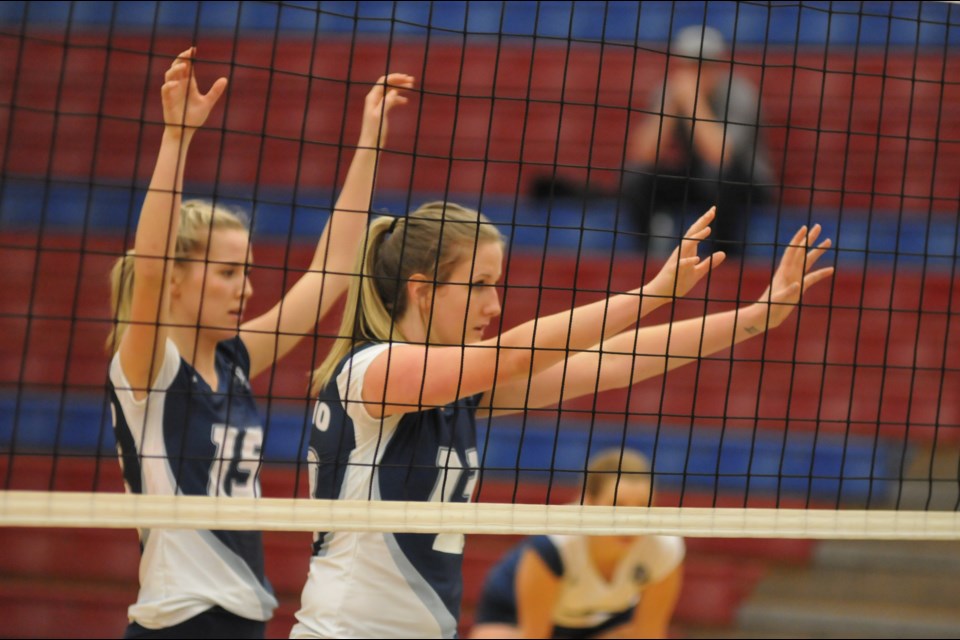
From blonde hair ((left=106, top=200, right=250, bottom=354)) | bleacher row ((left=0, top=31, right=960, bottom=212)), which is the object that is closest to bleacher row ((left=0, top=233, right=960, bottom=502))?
bleacher row ((left=0, top=31, right=960, bottom=212))

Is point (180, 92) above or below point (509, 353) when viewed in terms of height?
above

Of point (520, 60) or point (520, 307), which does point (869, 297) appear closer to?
point (520, 307)

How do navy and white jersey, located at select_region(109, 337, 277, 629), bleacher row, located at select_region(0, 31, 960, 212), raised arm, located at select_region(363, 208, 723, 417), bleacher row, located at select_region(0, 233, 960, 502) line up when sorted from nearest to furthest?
1. raised arm, located at select_region(363, 208, 723, 417)
2. navy and white jersey, located at select_region(109, 337, 277, 629)
3. bleacher row, located at select_region(0, 233, 960, 502)
4. bleacher row, located at select_region(0, 31, 960, 212)

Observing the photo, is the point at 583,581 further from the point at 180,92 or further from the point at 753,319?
the point at 180,92

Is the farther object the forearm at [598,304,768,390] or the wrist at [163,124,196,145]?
the forearm at [598,304,768,390]

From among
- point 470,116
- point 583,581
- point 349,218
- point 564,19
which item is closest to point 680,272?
point 349,218

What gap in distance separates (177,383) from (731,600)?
388 cm

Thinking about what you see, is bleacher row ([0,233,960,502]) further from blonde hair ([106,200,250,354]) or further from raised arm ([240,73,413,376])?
blonde hair ([106,200,250,354])

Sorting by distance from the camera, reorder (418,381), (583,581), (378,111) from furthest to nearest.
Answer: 1. (583,581)
2. (378,111)
3. (418,381)

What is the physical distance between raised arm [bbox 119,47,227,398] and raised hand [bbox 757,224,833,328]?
1.32 m

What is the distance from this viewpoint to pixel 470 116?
797 cm

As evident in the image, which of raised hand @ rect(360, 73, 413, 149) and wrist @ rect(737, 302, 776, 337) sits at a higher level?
raised hand @ rect(360, 73, 413, 149)

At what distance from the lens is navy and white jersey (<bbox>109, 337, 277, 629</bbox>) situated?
280cm

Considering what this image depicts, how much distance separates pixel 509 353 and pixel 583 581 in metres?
2.47
